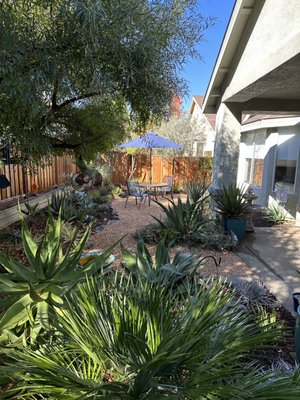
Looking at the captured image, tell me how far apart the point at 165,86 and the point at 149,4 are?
3.45ft

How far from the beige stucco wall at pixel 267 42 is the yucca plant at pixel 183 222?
8.80 ft

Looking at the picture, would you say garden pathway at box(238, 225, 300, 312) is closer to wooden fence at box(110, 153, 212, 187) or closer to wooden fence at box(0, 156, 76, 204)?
wooden fence at box(0, 156, 76, 204)

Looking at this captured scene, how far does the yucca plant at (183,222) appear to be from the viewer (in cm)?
603

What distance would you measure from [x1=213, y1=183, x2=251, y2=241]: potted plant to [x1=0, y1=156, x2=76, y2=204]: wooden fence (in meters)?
4.05

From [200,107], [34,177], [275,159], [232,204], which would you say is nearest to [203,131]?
[200,107]

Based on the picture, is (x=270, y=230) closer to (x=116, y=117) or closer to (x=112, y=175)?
(x=116, y=117)

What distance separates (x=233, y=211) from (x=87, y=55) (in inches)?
186

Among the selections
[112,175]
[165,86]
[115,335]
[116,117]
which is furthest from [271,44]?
[112,175]

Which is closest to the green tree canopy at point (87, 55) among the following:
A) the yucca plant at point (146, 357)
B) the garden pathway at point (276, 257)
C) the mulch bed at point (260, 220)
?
the yucca plant at point (146, 357)

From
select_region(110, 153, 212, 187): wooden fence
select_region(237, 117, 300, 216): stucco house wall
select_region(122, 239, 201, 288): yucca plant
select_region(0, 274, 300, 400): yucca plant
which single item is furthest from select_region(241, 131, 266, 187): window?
select_region(0, 274, 300, 400): yucca plant

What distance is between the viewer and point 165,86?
4.27 meters

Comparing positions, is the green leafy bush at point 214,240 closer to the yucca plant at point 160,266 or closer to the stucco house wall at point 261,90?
the stucco house wall at point 261,90

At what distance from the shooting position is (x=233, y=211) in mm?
6641

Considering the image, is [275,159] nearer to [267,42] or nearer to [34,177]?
[267,42]
